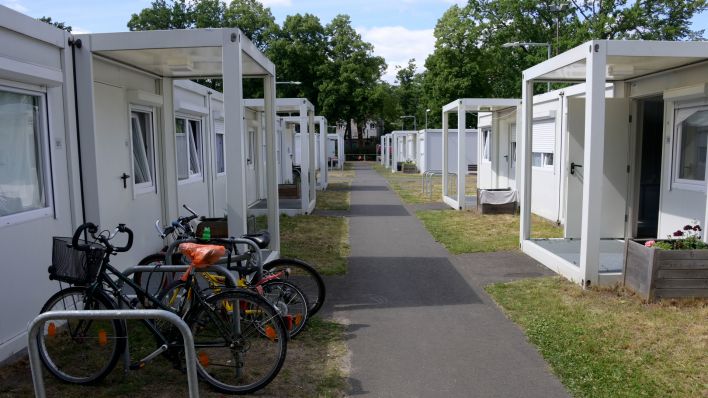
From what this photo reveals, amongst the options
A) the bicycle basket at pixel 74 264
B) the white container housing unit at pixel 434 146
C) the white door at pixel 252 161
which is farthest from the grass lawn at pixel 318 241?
the white container housing unit at pixel 434 146

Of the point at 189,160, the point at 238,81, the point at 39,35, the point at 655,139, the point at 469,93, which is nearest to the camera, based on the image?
the point at 39,35

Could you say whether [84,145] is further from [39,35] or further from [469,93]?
[469,93]

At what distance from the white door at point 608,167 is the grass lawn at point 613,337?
8.39 feet

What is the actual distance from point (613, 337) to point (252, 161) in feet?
40.4

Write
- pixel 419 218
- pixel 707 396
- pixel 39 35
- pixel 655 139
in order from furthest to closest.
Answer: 1. pixel 419 218
2. pixel 655 139
3. pixel 39 35
4. pixel 707 396

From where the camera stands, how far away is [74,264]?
13.1 ft

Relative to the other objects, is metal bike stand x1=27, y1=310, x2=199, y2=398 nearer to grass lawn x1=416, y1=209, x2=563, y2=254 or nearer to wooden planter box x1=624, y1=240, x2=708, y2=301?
wooden planter box x1=624, y1=240, x2=708, y2=301

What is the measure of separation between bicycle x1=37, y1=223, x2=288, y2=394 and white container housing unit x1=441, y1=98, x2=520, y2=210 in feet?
33.7

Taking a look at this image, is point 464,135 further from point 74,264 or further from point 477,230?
point 74,264

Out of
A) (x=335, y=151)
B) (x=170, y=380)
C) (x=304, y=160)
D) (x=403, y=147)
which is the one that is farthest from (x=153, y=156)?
(x=335, y=151)

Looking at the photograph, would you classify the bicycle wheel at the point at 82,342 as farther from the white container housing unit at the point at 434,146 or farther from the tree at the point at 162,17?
the tree at the point at 162,17

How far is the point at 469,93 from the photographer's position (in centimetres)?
4300

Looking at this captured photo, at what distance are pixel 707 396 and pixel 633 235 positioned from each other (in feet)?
18.5

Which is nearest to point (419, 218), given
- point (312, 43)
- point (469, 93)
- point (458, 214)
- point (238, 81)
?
point (458, 214)
